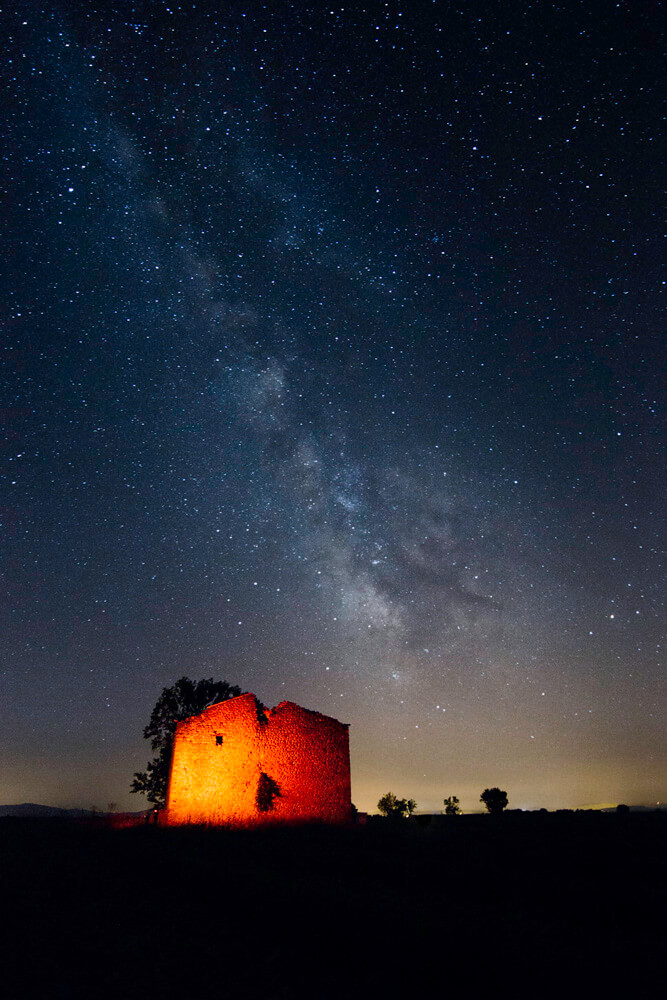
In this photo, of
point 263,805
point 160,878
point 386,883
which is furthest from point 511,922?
point 263,805

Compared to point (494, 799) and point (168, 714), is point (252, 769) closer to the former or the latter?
point (168, 714)

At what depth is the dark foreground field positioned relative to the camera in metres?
6.82

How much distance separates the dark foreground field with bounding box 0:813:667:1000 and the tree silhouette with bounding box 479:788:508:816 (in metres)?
41.7

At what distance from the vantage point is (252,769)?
23.9m

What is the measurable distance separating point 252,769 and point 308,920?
16.5m

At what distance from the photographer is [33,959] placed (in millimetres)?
7133

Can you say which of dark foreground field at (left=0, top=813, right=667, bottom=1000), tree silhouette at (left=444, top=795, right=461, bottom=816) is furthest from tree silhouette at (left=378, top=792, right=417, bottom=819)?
dark foreground field at (left=0, top=813, right=667, bottom=1000)

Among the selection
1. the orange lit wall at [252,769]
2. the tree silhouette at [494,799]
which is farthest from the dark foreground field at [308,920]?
the tree silhouette at [494,799]

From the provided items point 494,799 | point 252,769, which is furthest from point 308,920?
point 494,799

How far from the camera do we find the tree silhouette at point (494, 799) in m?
51.8

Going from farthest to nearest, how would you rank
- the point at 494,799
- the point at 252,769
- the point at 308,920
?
the point at 494,799 < the point at 252,769 < the point at 308,920

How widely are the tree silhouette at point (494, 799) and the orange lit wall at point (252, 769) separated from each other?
32622 millimetres

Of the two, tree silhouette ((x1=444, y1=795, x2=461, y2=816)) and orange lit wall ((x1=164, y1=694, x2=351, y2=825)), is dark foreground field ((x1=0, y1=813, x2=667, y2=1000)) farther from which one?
tree silhouette ((x1=444, y1=795, x2=461, y2=816))

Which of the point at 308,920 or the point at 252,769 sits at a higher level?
the point at 252,769
